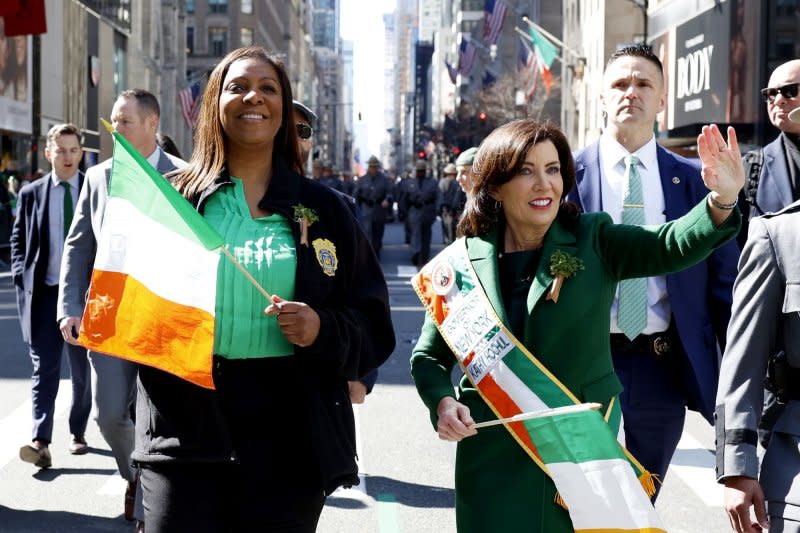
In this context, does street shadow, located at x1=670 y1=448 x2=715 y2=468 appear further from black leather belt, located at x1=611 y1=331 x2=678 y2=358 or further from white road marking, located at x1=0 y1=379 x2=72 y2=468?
white road marking, located at x1=0 y1=379 x2=72 y2=468

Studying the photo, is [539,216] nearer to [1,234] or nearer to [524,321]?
[524,321]

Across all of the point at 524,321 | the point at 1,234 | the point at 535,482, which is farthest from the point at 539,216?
the point at 1,234

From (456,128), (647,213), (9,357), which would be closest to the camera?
(647,213)

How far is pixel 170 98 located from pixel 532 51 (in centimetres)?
3570

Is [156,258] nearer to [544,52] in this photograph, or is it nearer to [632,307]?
[632,307]

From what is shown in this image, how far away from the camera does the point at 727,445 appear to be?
3508 millimetres

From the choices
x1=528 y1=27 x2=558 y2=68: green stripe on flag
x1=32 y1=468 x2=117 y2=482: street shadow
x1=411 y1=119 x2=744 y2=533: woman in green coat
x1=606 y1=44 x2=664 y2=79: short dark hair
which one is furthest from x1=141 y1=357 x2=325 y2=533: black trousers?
x1=528 y1=27 x2=558 y2=68: green stripe on flag

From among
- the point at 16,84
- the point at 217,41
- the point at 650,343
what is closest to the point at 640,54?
the point at 650,343

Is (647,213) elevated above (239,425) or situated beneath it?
elevated above

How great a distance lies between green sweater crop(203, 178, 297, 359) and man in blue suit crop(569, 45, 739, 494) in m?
1.55

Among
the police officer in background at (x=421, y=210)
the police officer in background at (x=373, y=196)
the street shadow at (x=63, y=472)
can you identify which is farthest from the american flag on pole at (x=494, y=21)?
the street shadow at (x=63, y=472)

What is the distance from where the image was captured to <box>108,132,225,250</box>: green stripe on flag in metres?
3.77

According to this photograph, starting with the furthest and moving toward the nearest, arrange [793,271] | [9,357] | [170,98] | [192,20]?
[192,20] → [170,98] → [9,357] → [793,271]

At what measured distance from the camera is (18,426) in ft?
31.3
